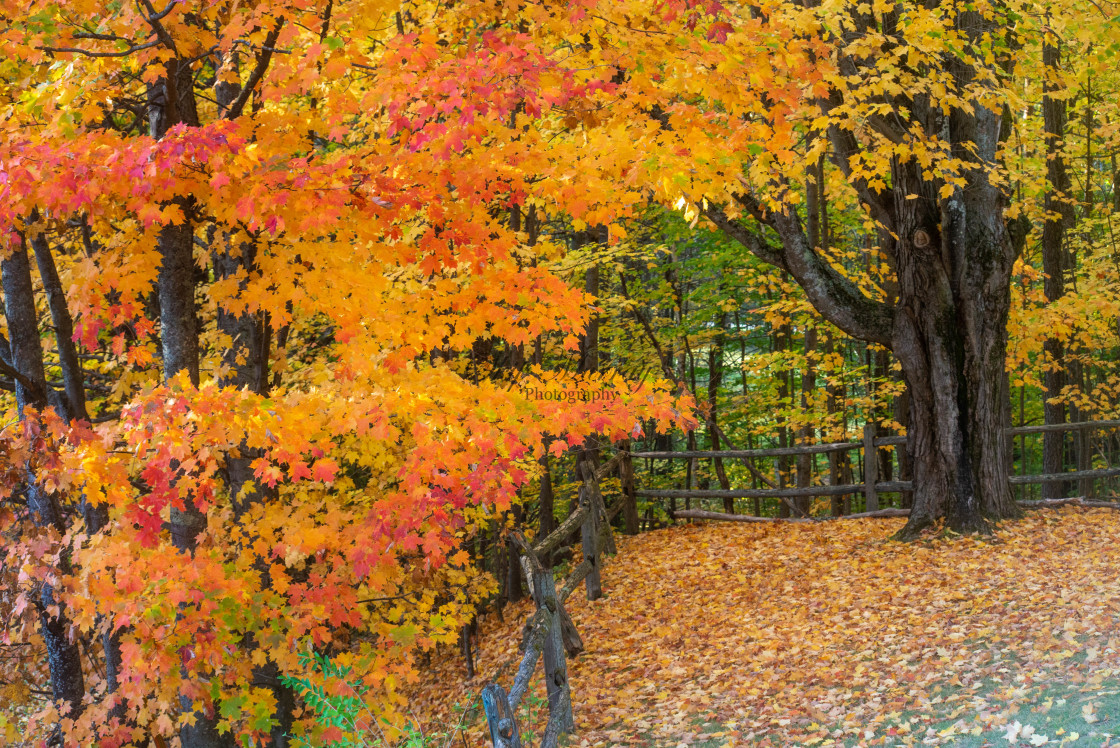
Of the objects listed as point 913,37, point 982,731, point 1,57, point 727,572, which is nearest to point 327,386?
point 1,57

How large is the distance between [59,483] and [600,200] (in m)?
3.48

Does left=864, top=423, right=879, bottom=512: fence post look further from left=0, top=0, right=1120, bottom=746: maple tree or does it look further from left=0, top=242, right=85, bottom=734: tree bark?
left=0, top=242, right=85, bottom=734: tree bark

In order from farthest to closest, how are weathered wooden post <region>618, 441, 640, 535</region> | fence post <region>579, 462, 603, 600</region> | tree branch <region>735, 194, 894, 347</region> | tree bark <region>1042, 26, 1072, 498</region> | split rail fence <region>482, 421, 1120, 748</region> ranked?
tree bark <region>1042, 26, 1072, 498</region>
weathered wooden post <region>618, 441, 640, 535</region>
tree branch <region>735, 194, 894, 347</region>
fence post <region>579, 462, 603, 600</region>
split rail fence <region>482, 421, 1120, 748</region>

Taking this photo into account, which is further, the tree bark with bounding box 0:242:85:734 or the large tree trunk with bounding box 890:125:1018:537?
the large tree trunk with bounding box 890:125:1018:537

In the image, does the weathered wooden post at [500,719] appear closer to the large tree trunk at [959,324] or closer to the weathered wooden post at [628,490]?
the large tree trunk at [959,324]

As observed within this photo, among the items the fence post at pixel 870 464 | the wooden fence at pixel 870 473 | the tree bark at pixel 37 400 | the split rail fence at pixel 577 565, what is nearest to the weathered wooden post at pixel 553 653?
the split rail fence at pixel 577 565

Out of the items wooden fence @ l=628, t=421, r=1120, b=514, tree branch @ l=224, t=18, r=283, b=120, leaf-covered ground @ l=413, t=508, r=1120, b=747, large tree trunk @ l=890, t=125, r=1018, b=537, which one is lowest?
leaf-covered ground @ l=413, t=508, r=1120, b=747

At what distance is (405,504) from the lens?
4.64 metres

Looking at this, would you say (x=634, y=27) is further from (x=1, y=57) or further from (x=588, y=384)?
(x=1, y=57)

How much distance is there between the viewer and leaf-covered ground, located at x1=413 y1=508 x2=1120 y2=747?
4.83m

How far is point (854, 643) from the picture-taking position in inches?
255

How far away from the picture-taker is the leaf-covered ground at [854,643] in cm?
483

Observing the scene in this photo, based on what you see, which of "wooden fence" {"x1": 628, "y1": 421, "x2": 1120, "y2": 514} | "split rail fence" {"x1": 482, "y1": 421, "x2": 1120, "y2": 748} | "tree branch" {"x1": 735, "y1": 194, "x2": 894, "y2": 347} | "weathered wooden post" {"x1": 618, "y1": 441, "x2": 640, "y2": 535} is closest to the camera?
"split rail fence" {"x1": 482, "y1": 421, "x2": 1120, "y2": 748}

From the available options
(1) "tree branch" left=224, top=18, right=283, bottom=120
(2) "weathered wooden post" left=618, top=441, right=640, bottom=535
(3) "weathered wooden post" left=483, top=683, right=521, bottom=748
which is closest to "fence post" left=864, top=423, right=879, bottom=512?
(2) "weathered wooden post" left=618, top=441, right=640, bottom=535
